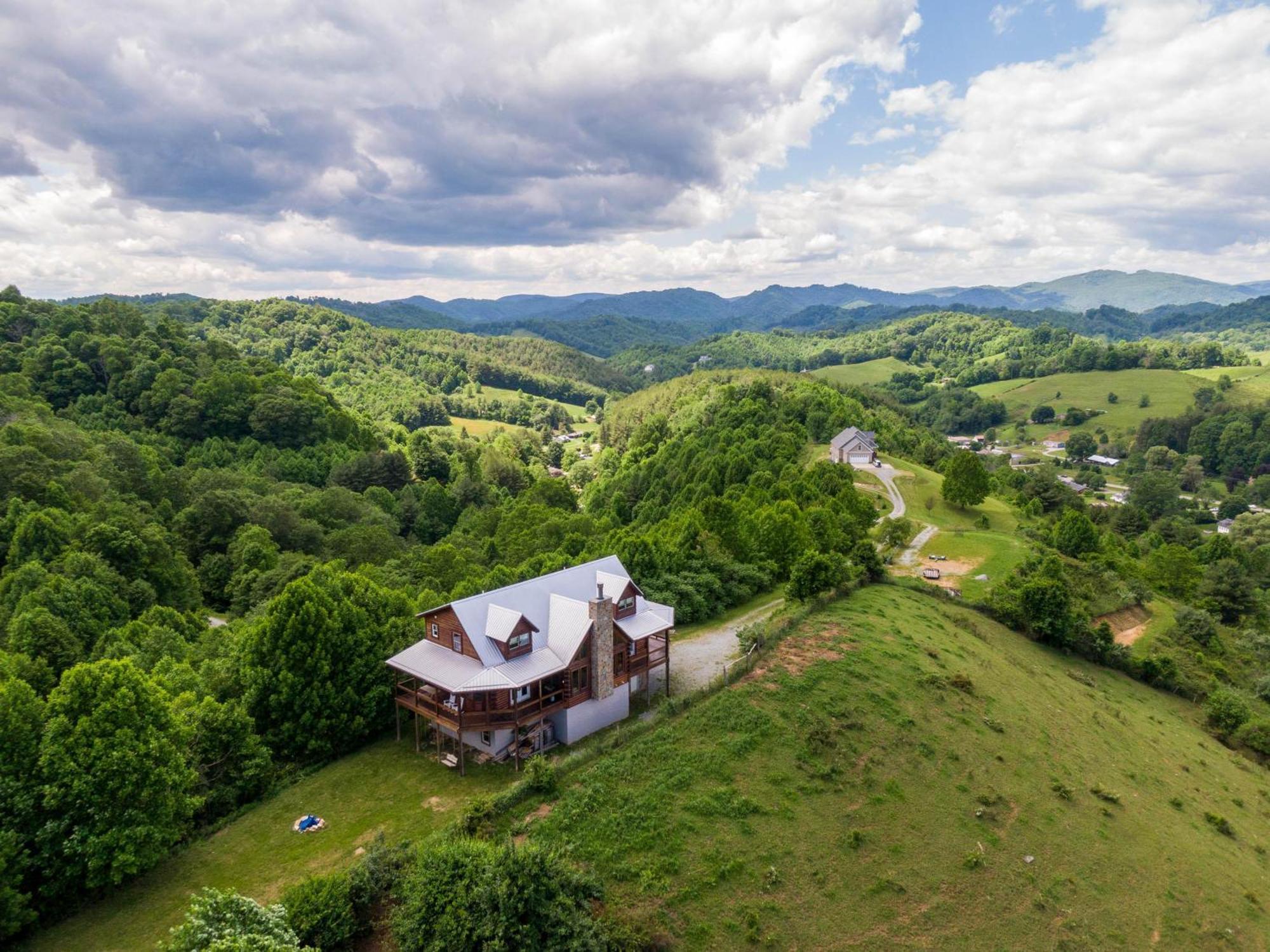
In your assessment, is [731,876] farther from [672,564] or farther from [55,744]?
[672,564]

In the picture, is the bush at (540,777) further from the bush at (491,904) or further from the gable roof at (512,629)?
the bush at (491,904)

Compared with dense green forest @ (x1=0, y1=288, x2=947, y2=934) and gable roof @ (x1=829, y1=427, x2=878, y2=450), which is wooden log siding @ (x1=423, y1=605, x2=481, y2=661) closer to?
dense green forest @ (x1=0, y1=288, x2=947, y2=934)

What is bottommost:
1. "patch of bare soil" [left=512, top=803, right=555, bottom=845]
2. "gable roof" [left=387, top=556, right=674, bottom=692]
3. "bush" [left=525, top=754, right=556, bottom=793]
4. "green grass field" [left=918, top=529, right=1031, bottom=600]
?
"green grass field" [left=918, top=529, right=1031, bottom=600]

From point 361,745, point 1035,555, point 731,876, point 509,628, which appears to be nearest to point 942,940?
point 731,876

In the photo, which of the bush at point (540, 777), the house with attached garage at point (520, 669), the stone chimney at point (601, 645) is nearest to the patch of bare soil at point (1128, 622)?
the house with attached garage at point (520, 669)

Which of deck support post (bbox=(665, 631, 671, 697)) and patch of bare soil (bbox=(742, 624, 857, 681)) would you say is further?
patch of bare soil (bbox=(742, 624, 857, 681))

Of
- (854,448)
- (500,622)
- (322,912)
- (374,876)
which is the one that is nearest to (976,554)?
(854,448)

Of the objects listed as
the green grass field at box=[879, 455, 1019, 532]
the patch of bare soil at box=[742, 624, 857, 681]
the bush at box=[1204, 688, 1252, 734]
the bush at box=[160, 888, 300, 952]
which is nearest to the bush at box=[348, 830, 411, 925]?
the bush at box=[160, 888, 300, 952]
